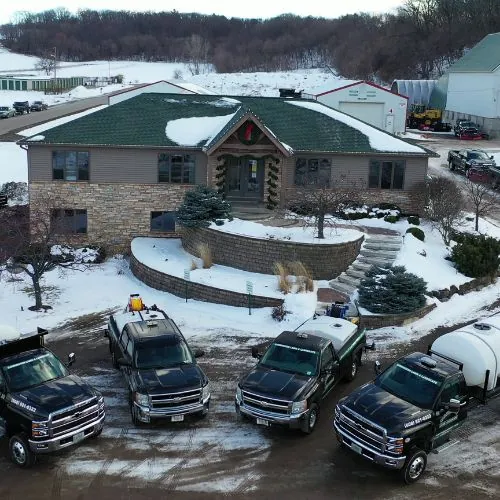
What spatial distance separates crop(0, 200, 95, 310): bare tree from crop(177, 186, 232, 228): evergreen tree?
457 centimetres

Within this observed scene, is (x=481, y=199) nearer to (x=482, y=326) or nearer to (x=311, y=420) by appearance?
Answer: (x=482, y=326)

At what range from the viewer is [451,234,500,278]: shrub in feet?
75.8

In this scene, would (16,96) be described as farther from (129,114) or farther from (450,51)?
(129,114)

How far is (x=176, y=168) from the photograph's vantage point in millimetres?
28062

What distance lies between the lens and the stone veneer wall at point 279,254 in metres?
22.6

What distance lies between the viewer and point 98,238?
1106 inches

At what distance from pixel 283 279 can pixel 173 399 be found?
28.5ft

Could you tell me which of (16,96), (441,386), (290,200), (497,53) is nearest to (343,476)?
(441,386)

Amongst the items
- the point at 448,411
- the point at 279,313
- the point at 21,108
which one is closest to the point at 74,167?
the point at 279,313

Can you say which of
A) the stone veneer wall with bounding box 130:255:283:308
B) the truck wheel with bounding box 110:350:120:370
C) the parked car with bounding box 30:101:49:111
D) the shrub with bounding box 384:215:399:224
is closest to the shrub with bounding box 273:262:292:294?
the stone veneer wall with bounding box 130:255:283:308

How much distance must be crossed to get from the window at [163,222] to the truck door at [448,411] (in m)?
17.5

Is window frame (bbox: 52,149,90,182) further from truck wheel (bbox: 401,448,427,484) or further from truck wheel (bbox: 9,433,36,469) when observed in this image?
truck wheel (bbox: 401,448,427,484)

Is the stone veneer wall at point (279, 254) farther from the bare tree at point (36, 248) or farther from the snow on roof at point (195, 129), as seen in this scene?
the bare tree at point (36, 248)

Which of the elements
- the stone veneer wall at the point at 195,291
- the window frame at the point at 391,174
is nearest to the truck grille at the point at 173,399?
the stone veneer wall at the point at 195,291
